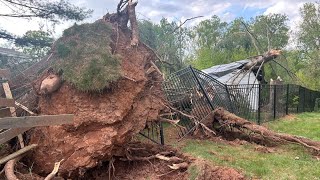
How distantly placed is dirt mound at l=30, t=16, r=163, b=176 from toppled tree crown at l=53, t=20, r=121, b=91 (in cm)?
21

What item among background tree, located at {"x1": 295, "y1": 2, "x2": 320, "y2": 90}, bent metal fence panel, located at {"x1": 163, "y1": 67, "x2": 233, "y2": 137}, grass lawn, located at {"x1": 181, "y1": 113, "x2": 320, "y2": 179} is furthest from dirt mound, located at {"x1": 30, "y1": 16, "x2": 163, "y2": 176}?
background tree, located at {"x1": 295, "y1": 2, "x2": 320, "y2": 90}

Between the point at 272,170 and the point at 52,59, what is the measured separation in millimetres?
4719

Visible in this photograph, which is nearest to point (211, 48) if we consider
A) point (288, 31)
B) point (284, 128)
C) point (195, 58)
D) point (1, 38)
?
point (195, 58)

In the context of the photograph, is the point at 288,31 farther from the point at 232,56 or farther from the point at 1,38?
the point at 1,38

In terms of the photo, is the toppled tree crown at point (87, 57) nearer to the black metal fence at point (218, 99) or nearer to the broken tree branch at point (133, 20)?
the broken tree branch at point (133, 20)

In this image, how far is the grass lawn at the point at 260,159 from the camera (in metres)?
5.52

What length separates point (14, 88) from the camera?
6.60 meters

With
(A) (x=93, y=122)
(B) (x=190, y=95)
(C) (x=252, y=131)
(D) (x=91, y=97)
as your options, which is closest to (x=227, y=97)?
(B) (x=190, y=95)

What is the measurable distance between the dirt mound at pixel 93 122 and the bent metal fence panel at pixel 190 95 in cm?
242

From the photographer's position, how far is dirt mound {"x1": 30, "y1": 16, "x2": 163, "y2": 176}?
516cm

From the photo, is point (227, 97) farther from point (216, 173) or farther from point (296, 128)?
point (216, 173)

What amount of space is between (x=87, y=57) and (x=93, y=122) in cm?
132

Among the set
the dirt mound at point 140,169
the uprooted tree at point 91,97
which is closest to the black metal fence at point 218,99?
the dirt mound at point 140,169

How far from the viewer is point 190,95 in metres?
8.95
